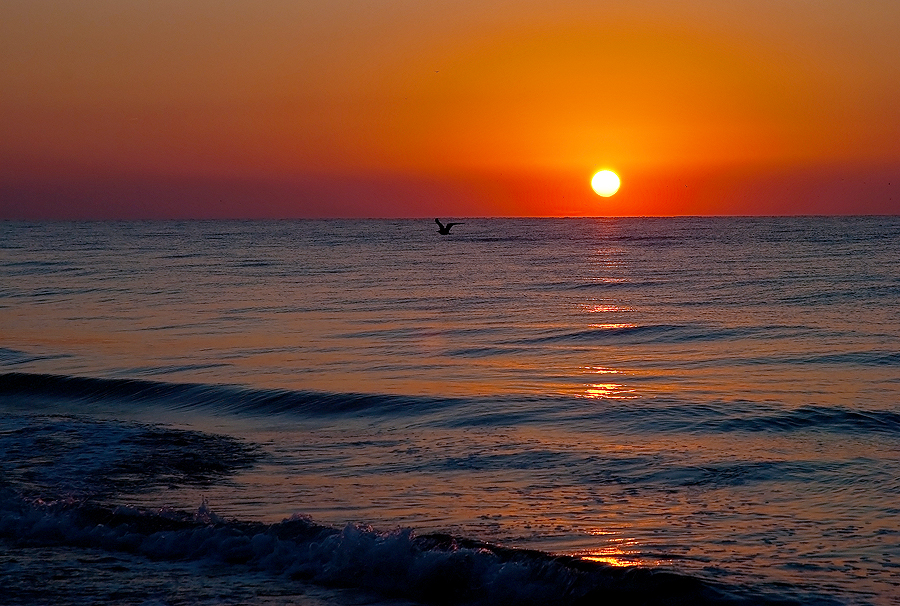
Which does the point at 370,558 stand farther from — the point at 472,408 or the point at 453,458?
the point at 472,408

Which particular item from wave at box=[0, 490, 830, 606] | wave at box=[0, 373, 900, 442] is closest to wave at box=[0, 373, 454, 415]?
wave at box=[0, 373, 900, 442]

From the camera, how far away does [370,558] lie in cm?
778

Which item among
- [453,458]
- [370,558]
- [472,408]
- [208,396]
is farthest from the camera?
[208,396]

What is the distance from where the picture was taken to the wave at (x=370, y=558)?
714 cm

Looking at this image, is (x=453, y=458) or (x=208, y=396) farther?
(x=208, y=396)

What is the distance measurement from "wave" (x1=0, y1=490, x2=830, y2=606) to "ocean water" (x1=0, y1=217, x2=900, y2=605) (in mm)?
24

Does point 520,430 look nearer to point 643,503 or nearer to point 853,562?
point 643,503

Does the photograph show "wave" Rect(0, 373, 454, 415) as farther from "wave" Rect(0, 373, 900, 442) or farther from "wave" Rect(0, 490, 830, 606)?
"wave" Rect(0, 490, 830, 606)

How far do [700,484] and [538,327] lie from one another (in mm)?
15757

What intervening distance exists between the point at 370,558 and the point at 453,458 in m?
3.87

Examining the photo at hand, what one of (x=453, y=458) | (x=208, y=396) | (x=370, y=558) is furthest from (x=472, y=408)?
(x=370, y=558)

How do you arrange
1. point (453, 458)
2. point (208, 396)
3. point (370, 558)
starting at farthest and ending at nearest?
point (208, 396), point (453, 458), point (370, 558)

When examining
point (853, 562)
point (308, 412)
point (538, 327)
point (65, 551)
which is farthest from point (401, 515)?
point (538, 327)

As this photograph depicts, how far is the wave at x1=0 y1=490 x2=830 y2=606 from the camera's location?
23.4 feet
